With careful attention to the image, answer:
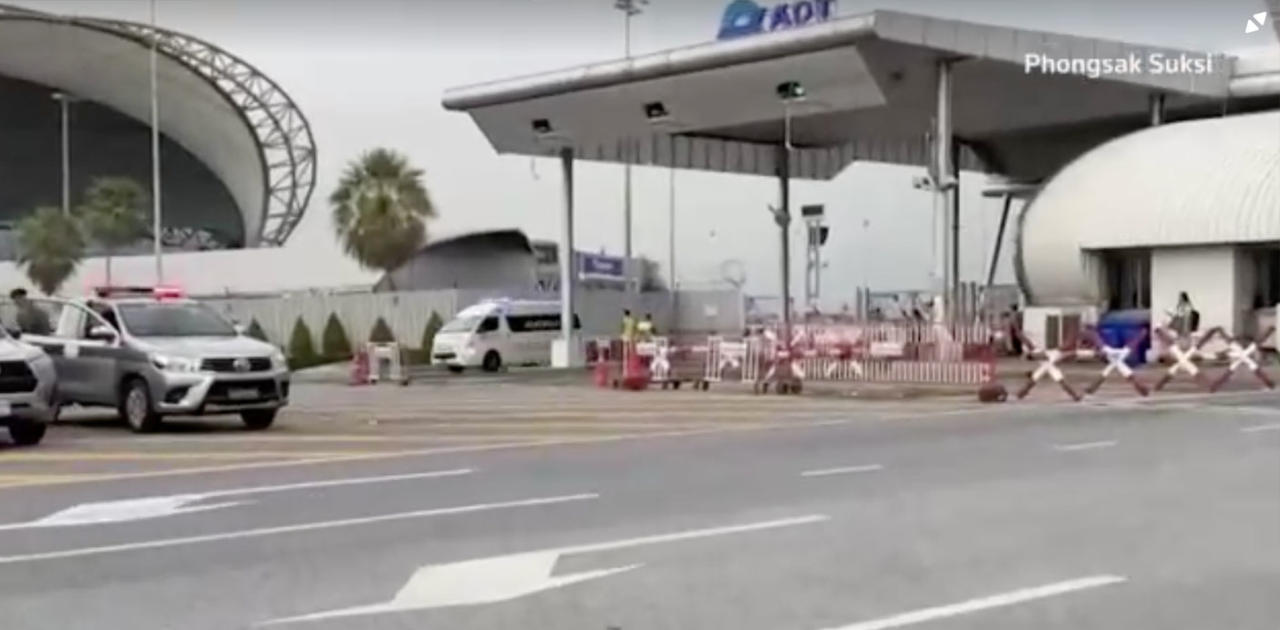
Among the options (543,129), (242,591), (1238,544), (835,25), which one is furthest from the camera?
(543,129)

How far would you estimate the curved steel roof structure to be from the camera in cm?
7988

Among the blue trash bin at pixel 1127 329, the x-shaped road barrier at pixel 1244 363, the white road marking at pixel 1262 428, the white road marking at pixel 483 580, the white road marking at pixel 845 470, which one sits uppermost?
the blue trash bin at pixel 1127 329

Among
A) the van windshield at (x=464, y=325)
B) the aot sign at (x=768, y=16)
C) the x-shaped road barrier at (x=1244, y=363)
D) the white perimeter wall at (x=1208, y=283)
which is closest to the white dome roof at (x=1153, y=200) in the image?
the white perimeter wall at (x=1208, y=283)

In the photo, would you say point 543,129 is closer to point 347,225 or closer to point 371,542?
point 347,225

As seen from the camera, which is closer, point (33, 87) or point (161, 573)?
point (161, 573)

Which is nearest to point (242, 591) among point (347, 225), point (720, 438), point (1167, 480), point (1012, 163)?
point (1167, 480)

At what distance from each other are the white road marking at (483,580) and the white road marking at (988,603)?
6.11ft

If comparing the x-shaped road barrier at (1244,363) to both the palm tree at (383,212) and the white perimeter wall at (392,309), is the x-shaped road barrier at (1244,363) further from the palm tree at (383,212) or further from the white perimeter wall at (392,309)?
the palm tree at (383,212)

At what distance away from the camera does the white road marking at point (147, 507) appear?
466 inches

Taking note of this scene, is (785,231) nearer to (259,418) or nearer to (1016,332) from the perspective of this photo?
(1016,332)

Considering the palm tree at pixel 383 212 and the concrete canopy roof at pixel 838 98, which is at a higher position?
the concrete canopy roof at pixel 838 98

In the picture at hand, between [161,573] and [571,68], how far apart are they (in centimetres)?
3679

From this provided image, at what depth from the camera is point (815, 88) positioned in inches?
1633

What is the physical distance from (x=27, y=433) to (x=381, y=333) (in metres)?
37.9
